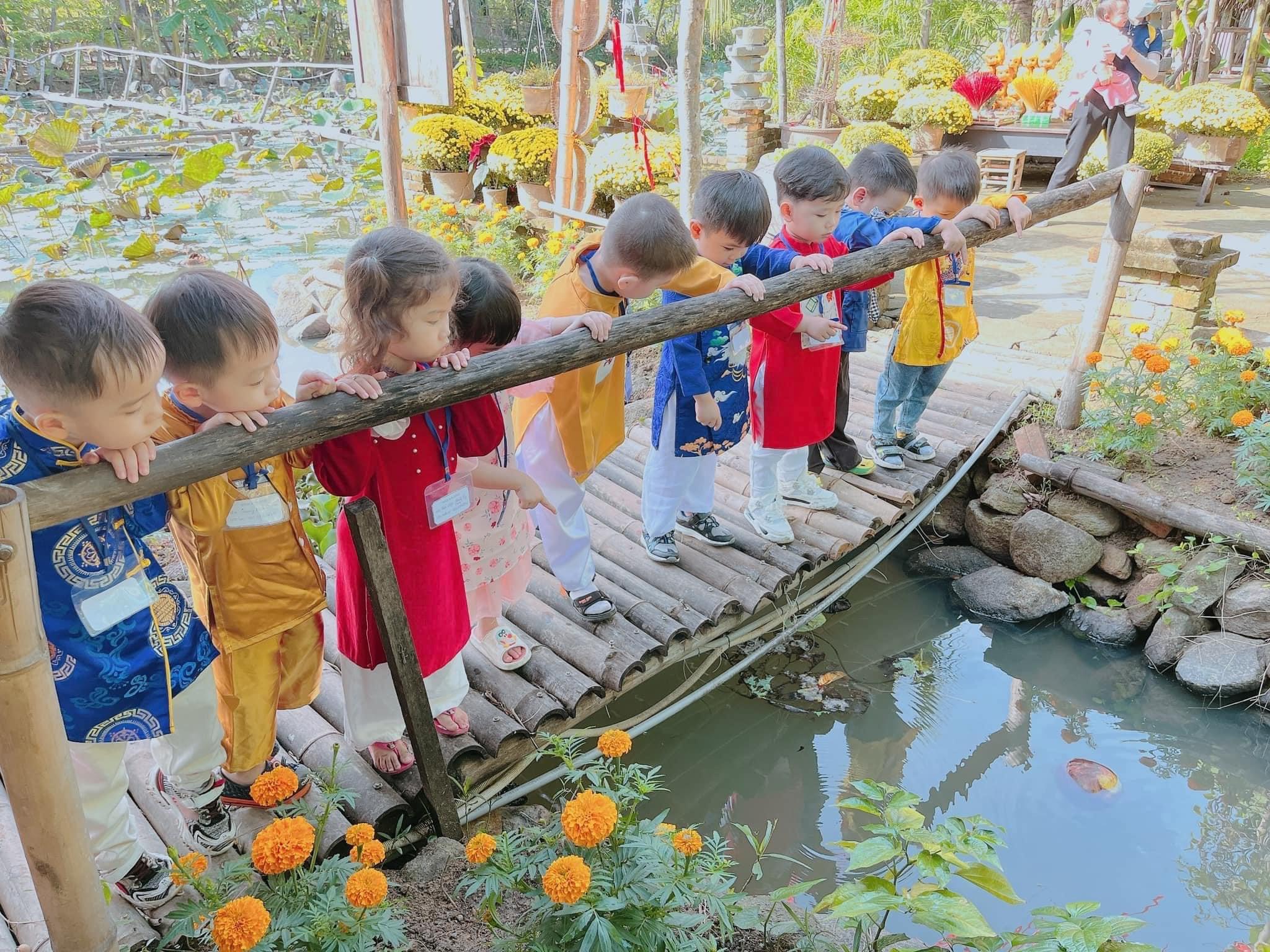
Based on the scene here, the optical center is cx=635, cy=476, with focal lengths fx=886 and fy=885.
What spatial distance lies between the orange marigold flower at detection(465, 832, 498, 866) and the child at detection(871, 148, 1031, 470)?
2759 mm

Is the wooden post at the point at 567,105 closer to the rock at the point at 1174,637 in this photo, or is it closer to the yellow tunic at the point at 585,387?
the yellow tunic at the point at 585,387

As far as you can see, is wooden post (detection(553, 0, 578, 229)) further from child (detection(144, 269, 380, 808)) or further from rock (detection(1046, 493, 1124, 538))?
child (detection(144, 269, 380, 808))

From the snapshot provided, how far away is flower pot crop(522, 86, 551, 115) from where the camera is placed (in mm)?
8875

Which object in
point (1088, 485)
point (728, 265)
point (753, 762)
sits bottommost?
point (753, 762)

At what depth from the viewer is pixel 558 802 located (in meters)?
2.60

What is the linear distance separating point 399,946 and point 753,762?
1.97m

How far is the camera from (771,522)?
11.4 ft

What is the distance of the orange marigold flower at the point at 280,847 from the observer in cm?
132

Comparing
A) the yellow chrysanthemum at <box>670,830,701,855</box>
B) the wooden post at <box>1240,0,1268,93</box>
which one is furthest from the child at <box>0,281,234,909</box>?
the wooden post at <box>1240,0,1268,93</box>

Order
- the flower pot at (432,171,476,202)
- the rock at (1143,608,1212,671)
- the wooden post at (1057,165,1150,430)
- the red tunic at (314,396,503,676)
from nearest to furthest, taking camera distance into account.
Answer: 1. the red tunic at (314,396,503,676)
2. the rock at (1143,608,1212,671)
3. the wooden post at (1057,165,1150,430)
4. the flower pot at (432,171,476,202)

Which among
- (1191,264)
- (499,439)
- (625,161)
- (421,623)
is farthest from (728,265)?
(625,161)

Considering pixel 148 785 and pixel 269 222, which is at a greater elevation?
pixel 269 222

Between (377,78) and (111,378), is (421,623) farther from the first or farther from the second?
(377,78)

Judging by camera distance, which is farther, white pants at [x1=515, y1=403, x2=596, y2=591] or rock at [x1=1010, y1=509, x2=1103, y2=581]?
rock at [x1=1010, y1=509, x2=1103, y2=581]
